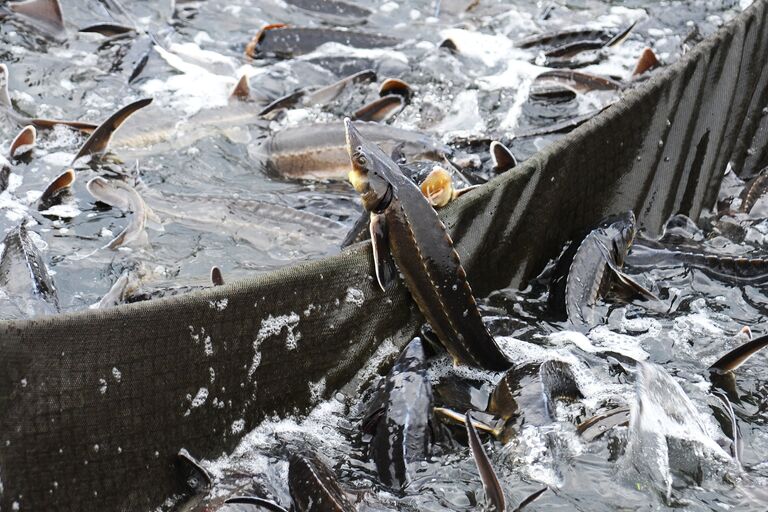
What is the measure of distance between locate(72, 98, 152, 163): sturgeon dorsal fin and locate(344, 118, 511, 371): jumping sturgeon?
6.08 feet

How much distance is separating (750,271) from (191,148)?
280cm

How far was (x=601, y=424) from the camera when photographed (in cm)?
253

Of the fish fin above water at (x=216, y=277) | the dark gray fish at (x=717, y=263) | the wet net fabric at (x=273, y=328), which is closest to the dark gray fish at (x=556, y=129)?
the wet net fabric at (x=273, y=328)

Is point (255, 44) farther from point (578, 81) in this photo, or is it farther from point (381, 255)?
point (381, 255)

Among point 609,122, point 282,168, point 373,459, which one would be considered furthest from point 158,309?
point 282,168

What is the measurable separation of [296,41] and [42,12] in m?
1.67

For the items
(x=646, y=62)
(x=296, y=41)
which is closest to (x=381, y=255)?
(x=646, y=62)

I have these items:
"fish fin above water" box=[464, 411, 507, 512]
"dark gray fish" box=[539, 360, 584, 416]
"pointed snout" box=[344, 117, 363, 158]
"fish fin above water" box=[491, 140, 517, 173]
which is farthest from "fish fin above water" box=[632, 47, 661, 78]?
"fish fin above water" box=[464, 411, 507, 512]

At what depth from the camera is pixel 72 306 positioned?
329cm

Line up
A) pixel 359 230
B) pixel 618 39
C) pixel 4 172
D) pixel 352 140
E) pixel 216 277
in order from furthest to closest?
pixel 618 39 < pixel 4 172 < pixel 359 230 < pixel 216 277 < pixel 352 140

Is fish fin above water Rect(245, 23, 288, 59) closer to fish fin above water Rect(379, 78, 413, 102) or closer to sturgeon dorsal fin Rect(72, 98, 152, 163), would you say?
fish fin above water Rect(379, 78, 413, 102)

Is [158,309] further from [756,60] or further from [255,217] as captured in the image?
[756,60]

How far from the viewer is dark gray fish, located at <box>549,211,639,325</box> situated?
317 centimetres

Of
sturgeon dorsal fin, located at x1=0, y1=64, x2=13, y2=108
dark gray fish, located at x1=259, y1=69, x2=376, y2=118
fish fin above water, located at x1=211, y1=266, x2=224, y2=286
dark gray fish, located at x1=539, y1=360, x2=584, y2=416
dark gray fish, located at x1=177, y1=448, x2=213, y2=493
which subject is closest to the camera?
dark gray fish, located at x1=177, y1=448, x2=213, y2=493
